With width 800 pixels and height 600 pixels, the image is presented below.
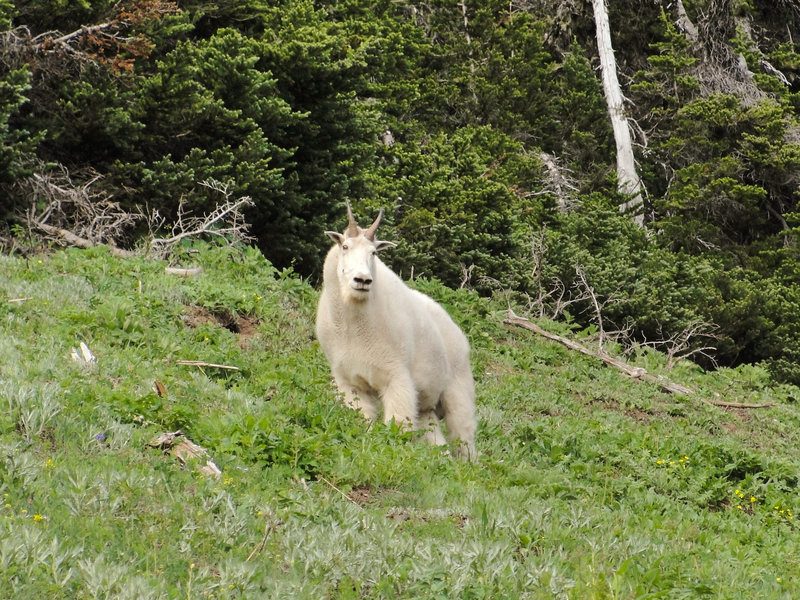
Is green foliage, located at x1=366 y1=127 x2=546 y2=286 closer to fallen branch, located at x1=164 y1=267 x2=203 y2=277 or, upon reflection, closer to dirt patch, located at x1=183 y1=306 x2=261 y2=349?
fallen branch, located at x1=164 y1=267 x2=203 y2=277

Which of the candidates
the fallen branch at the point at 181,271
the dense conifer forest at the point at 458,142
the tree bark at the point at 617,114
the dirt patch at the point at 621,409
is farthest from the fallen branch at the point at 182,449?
the tree bark at the point at 617,114

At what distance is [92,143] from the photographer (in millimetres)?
15898

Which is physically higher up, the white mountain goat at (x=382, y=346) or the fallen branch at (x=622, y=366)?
the white mountain goat at (x=382, y=346)

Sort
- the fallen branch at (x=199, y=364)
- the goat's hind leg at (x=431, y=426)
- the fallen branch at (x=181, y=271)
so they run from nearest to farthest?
the goat's hind leg at (x=431, y=426)
the fallen branch at (x=199, y=364)
the fallen branch at (x=181, y=271)

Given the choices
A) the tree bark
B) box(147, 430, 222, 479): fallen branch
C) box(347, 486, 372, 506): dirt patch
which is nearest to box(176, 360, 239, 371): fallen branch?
box(147, 430, 222, 479): fallen branch

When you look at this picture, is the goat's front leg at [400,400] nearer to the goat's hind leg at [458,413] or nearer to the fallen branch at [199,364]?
the goat's hind leg at [458,413]

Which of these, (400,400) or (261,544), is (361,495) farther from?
(400,400)

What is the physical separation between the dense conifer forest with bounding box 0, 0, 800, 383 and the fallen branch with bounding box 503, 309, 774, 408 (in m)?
1.81

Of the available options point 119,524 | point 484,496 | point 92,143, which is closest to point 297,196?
point 92,143

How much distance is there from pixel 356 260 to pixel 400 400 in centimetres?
131

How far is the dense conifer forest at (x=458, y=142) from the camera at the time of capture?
15.4 meters

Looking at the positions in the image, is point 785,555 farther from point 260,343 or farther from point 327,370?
point 260,343

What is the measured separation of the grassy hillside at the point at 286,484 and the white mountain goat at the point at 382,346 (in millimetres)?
381

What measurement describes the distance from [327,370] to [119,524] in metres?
5.40
